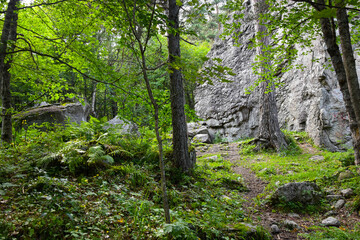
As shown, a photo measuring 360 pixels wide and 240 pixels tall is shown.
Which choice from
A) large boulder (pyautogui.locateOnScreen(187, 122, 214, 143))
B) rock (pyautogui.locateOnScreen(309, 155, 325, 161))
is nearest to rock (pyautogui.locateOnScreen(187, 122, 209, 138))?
large boulder (pyautogui.locateOnScreen(187, 122, 214, 143))

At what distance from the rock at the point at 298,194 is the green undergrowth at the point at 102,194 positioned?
0.90 m

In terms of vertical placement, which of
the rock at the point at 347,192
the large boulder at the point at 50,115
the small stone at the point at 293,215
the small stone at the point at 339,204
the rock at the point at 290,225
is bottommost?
the small stone at the point at 293,215

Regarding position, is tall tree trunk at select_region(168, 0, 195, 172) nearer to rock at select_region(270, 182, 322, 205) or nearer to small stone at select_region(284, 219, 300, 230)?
rock at select_region(270, 182, 322, 205)

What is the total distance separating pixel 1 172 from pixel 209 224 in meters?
3.64

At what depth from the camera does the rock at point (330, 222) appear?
3.81m

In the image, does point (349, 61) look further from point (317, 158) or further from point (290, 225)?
point (317, 158)

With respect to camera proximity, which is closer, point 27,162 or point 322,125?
point 27,162

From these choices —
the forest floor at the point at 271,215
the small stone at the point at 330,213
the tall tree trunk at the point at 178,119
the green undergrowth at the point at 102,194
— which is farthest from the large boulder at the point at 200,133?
the small stone at the point at 330,213

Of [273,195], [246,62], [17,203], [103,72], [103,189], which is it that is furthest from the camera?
[246,62]

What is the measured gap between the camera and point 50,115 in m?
8.55

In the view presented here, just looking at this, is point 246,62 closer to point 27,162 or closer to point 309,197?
point 309,197

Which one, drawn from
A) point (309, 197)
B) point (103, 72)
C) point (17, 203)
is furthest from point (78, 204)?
point (309, 197)

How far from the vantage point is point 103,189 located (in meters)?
3.92

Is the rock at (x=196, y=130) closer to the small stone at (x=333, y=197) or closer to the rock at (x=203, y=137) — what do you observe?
the rock at (x=203, y=137)
